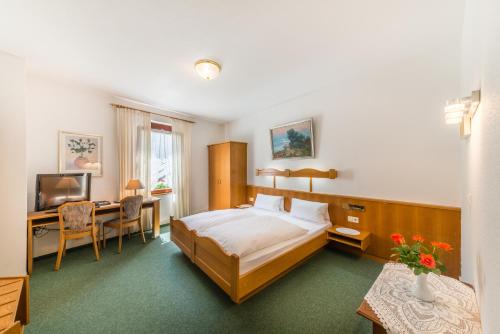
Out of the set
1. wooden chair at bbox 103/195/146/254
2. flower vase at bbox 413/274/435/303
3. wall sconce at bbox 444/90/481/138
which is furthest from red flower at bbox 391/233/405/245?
wooden chair at bbox 103/195/146/254

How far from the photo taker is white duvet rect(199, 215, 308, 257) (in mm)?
2021

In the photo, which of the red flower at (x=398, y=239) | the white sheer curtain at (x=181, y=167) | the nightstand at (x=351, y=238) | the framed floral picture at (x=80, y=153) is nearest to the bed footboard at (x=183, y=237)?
the white sheer curtain at (x=181, y=167)

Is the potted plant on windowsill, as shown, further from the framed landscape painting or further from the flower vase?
the framed landscape painting

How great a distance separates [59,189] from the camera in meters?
2.84

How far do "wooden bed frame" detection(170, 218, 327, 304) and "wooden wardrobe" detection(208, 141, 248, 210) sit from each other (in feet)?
6.08

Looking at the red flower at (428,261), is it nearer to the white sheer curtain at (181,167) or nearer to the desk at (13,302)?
the desk at (13,302)

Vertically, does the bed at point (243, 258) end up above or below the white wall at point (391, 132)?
below

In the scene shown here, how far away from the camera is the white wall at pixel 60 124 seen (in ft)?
9.22

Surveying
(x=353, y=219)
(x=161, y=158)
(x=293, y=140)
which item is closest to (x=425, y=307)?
(x=353, y=219)

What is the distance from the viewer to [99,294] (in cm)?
202

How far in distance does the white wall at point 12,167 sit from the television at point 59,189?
1.67 feet

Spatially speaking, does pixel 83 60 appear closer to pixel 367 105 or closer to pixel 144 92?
pixel 144 92

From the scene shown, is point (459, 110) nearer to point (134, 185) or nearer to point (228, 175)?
point (228, 175)

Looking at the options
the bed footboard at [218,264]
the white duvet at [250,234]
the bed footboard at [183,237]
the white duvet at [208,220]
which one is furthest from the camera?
the white duvet at [208,220]
